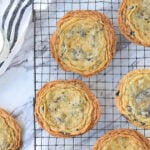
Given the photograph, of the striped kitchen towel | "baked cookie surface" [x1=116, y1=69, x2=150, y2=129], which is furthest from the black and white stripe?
"baked cookie surface" [x1=116, y1=69, x2=150, y2=129]

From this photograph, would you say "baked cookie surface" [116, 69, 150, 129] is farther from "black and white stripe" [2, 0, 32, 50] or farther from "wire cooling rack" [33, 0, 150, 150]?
"black and white stripe" [2, 0, 32, 50]

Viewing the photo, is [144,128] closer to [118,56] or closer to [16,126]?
[118,56]

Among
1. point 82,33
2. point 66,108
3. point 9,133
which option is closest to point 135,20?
point 82,33

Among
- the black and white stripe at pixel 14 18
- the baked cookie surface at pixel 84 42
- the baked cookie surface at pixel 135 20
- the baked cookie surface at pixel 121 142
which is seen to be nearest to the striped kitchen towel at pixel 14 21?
the black and white stripe at pixel 14 18

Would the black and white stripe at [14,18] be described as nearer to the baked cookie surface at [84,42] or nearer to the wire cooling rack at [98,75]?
the wire cooling rack at [98,75]

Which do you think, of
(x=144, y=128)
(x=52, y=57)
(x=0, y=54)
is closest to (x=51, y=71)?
(x=52, y=57)
